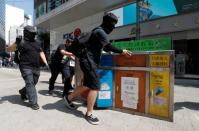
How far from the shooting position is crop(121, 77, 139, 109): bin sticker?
20.5 ft

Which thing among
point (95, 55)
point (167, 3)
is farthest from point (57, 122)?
point (167, 3)

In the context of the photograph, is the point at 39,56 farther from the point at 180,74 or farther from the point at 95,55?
the point at 180,74

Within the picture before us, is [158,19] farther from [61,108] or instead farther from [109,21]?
[109,21]

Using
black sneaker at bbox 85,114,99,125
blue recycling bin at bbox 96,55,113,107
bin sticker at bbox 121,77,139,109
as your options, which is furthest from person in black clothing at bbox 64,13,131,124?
blue recycling bin at bbox 96,55,113,107

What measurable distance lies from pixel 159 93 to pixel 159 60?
1.87 ft

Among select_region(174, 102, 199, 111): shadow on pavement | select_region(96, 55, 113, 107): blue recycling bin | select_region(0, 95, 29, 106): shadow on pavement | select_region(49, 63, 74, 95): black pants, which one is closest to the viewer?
select_region(96, 55, 113, 107): blue recycling bin

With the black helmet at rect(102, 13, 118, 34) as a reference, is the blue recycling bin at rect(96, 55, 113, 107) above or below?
below

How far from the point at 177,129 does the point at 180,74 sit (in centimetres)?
1633

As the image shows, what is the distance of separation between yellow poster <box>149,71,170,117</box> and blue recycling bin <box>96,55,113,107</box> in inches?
39.4

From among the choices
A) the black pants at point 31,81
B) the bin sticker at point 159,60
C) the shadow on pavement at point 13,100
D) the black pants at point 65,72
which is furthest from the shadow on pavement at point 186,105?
the shadow on pavement at point 13,100

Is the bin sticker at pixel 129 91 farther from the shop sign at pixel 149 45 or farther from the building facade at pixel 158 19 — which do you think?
the building facade at pixel 158 19

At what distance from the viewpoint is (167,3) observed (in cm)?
2150

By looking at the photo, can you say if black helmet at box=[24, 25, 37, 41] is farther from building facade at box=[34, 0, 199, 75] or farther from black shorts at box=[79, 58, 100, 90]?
building facade at box=[34, 0, 199, 75]

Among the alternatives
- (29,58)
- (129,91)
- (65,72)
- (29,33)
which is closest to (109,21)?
(129,91)
